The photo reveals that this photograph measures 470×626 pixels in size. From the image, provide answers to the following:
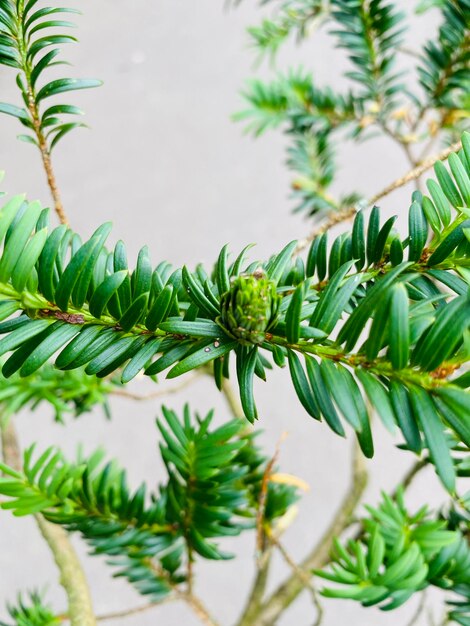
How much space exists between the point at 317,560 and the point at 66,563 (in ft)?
0.77

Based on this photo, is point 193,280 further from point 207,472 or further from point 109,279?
point 207,472

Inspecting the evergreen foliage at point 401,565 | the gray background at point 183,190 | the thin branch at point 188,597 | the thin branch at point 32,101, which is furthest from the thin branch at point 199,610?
the gray background at point 183,190

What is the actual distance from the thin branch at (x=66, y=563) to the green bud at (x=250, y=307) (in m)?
0.24

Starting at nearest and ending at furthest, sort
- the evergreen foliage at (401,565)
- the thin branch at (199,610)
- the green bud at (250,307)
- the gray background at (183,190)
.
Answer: the green bud at (250,307) < the evergreen foliage at (401,565) < the thin branch at (199,610) < the gray background at (183,190)

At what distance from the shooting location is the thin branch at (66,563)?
338mm

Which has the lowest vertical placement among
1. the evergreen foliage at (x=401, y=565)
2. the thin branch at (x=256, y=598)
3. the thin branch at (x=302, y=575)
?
the thin branch at (x=256, y=598)

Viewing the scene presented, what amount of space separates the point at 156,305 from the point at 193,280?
0.7 inches

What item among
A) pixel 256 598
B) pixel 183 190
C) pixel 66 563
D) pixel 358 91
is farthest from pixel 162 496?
pixel 183 190

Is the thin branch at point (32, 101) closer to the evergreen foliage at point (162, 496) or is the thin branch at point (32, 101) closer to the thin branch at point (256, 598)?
the evergreen foliage at point (162, 496)

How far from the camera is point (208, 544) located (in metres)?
0.36

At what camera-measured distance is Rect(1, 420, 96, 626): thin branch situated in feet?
1.11

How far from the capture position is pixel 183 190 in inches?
44.3

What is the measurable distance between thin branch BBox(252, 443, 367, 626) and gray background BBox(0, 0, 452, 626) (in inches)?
15.0

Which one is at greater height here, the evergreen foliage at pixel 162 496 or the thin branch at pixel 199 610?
the evergreen foliage at pixel 162 496
